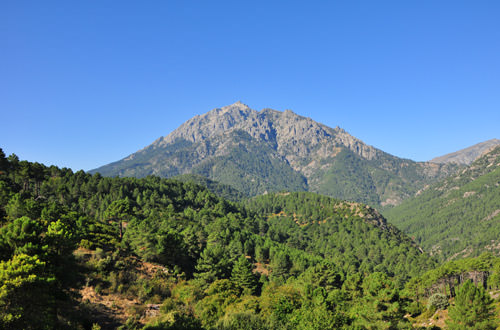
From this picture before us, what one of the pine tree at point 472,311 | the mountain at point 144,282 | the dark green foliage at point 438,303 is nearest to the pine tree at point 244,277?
the mountain at point 144,282

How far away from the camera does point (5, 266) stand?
840 inches

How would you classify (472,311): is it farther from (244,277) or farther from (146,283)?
(146,283)

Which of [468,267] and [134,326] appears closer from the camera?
[134,326]

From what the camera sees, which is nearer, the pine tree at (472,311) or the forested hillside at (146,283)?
the forested hillside at (146,283)

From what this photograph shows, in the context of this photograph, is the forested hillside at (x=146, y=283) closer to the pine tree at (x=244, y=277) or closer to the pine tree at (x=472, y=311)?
the pine tree at (x=244, y=277)

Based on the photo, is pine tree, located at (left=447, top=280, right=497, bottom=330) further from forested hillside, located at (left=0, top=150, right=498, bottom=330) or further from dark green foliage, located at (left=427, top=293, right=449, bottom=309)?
dark green foliage, located at (left=427, top=293, right=449, bottom=309)

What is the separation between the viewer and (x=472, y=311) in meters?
41.6

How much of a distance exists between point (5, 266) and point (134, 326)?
56.6 feet

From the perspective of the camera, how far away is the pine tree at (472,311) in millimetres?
40969

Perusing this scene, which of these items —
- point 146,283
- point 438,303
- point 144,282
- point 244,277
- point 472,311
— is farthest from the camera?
point 438,303

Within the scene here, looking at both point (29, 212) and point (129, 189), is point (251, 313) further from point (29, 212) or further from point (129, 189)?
point (129, 189)

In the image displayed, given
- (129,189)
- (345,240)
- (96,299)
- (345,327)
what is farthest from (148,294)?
(345,240)

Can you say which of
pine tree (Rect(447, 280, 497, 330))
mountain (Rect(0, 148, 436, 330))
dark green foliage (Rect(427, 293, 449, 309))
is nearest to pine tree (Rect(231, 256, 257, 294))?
mountain (Rect(0, 148, 436, 330))

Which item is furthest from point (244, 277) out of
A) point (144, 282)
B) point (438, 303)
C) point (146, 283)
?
point (438, 303)
